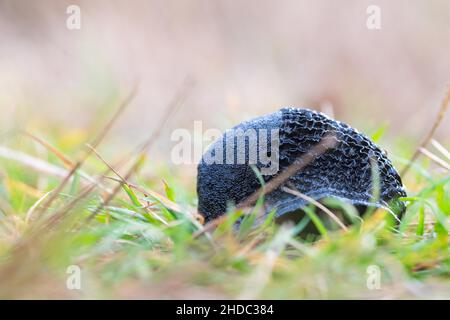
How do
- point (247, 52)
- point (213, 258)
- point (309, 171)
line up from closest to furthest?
1. point (213, 258)
2. point (309, 171)
3. point (247, 52)

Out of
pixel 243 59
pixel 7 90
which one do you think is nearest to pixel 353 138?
pixel 7 90

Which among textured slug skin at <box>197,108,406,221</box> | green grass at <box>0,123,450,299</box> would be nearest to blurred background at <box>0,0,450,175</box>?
textured slug skin at <box>197,108,406,221</box>

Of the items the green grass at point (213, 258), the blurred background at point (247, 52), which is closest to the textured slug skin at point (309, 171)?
the green grass at point (213, 258)

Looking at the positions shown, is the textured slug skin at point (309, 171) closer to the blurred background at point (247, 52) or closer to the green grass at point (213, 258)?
the green grass at point (213, 258)

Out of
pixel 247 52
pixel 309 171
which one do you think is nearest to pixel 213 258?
pixel 309 171

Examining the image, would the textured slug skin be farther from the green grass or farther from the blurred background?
the blurred background

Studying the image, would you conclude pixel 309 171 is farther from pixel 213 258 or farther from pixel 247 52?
pixel 247 52
